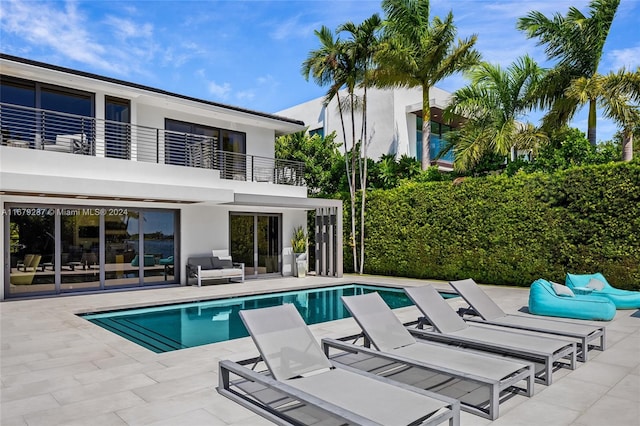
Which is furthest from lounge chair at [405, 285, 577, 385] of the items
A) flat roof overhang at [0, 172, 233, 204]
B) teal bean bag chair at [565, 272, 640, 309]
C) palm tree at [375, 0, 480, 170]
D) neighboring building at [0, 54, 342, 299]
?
palm tree at [375, 0, 480, 170]

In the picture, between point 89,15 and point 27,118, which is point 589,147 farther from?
point 27,118

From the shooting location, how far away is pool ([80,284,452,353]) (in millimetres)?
9461

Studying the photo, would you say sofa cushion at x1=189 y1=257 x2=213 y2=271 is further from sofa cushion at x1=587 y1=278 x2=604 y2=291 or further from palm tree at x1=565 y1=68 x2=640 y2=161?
palm tree at x1=565 y1=68 x2=640 y2=161

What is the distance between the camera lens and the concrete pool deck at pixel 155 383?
188 inches

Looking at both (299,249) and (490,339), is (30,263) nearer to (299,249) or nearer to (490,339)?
(299,249)

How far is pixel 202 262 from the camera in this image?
16.8m

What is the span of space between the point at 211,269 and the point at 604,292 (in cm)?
1235

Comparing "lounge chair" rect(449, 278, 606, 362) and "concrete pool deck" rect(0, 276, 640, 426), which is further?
"lounge chair" rect(449, 278, 606, 362)

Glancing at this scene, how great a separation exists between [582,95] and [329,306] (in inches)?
443

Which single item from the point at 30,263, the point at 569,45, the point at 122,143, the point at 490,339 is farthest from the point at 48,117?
the point at 569,45

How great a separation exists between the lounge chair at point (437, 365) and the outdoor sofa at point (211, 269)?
10.3m

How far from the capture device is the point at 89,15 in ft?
45.4

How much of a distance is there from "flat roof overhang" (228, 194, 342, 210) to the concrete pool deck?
7.20 m

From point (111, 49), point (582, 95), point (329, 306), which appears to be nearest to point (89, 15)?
point (111, 49)
